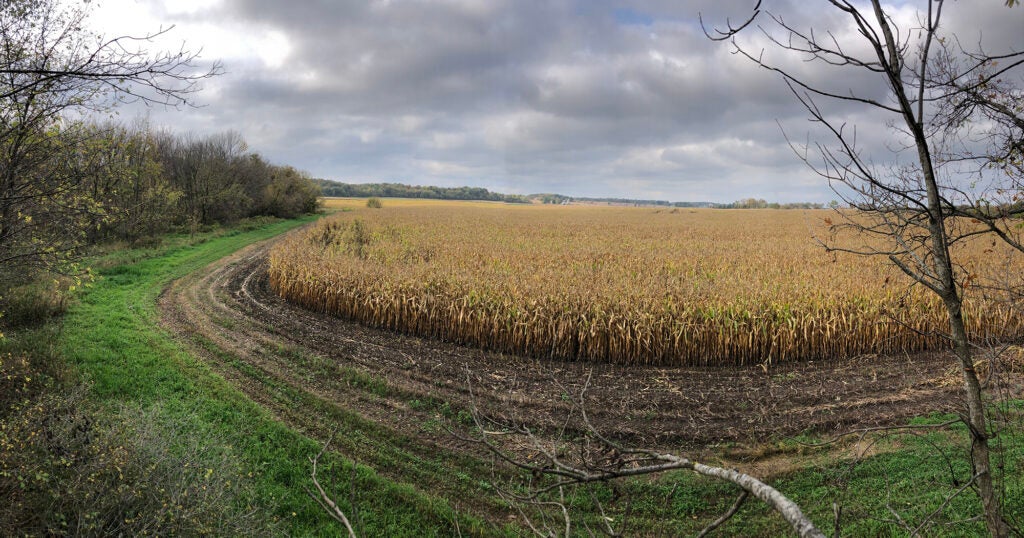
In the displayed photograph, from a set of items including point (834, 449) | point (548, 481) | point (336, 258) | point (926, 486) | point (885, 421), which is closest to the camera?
point (926, 486)

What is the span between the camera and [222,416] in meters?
7.54

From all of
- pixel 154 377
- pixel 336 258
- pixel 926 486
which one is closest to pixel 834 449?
pixel 926 486

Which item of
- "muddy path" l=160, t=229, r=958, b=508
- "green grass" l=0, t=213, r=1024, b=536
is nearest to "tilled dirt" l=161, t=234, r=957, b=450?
"muddy path" l=160, t=229, r=958, b=508

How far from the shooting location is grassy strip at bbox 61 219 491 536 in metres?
5.49

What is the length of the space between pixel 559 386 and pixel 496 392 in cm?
168

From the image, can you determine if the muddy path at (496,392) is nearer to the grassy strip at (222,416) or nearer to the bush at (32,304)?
the grassy strip at (222,416)

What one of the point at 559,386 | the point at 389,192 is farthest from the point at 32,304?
the point at 389,192

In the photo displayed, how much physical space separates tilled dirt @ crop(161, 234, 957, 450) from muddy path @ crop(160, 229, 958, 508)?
0.03 meters

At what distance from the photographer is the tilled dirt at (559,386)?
757cm

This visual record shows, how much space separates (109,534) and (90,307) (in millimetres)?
12215

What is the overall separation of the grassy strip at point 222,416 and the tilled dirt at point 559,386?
56 centimetres

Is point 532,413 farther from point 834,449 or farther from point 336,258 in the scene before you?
point 336,258

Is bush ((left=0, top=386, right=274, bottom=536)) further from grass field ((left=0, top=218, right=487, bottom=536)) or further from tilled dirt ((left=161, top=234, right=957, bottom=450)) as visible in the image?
tilled dirt ((left=161, top=234, right=957, bottom=450))

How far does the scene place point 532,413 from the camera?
7891mm
